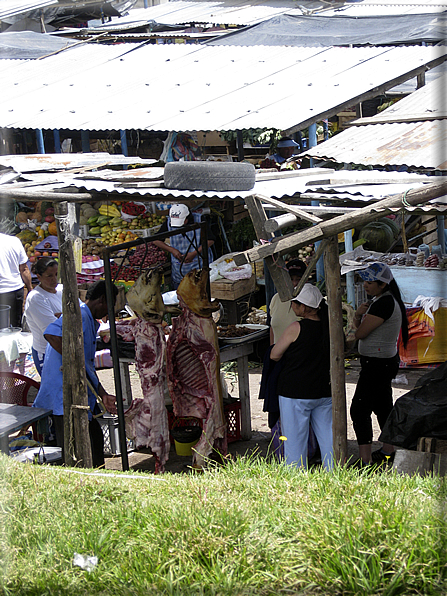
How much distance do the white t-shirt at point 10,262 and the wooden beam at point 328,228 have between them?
16.2ft

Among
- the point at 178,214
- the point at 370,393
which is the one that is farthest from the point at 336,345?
the point at 178,214

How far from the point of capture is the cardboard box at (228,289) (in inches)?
383

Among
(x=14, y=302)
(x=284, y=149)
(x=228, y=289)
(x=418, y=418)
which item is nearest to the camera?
(x=418, y=418)

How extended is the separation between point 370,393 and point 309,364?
986 mm

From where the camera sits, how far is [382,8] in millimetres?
15297

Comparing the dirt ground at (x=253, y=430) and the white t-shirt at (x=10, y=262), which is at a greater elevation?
the white t-shirt at (x=10, y=262)

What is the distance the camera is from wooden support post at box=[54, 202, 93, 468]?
5156 mm

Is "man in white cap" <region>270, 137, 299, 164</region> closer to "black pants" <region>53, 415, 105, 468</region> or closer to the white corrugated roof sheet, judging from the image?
the white corrugated roof sheet

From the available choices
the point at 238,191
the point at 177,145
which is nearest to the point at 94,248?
the point at 177,145

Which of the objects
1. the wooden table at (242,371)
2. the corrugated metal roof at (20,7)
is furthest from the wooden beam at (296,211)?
the corrugated metal roof at (20,7)

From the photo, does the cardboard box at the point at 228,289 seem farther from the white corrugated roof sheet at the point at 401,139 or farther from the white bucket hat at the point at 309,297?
the white bucket hat at the point at 309,297

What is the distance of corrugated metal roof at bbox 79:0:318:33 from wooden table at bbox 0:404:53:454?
1274cm

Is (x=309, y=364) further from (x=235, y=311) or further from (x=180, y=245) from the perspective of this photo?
(x=180, y=245)

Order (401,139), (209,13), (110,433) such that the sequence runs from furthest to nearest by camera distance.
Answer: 1. (209,13)
2. (110,433)
3. (401,139)
